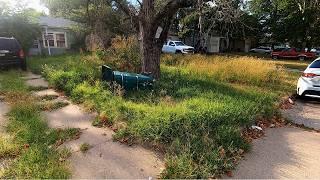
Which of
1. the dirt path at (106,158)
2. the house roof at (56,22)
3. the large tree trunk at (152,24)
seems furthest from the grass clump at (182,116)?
the house roof at (56,22)

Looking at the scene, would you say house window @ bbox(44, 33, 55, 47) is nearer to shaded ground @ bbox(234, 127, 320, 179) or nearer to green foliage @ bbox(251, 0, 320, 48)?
green foliage @ bbox(251, 0, 320, 48)

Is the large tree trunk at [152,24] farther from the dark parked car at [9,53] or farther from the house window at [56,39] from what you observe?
the house window at [56,39]

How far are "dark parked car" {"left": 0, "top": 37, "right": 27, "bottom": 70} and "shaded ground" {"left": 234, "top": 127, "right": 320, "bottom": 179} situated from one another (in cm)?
1103

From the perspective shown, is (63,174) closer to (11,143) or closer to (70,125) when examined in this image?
(11,143)

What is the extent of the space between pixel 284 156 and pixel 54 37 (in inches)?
1037

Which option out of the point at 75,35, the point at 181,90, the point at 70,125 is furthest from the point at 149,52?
the point at 75,35

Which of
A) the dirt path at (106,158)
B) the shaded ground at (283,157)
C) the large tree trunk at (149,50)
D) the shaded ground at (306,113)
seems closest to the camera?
the dirt path at (106,158)

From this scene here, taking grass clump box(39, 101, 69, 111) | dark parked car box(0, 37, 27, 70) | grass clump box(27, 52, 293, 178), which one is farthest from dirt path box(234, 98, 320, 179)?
dark parked car box(0, 37, 27, 70)

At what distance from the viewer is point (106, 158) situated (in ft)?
15.6

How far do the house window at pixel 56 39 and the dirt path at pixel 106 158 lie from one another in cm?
2317

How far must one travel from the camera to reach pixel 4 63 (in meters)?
12.9

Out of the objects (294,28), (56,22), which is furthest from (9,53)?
(294,28)

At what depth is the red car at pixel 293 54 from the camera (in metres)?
33.4

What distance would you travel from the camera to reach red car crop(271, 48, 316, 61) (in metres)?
33.4
